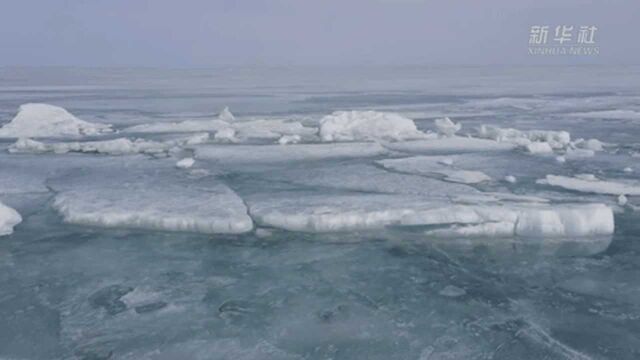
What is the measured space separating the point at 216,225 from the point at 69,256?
1.58 meters

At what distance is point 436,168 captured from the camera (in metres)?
10.4

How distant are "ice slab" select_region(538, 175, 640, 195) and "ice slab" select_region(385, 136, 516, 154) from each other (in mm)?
3196

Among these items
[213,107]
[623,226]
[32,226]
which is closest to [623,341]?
[623,226]

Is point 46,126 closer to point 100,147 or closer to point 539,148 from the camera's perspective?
point 100,147

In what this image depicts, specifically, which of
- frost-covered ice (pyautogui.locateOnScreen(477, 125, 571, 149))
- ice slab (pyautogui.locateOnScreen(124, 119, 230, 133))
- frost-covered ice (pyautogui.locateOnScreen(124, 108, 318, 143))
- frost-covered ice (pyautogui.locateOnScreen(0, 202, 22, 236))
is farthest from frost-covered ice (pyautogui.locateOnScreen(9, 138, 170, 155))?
frost-covered ice (pyautogui.locateOnScreen(477, 125, 571, 149))

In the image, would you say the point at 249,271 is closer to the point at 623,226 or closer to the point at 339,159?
the point at 623,226

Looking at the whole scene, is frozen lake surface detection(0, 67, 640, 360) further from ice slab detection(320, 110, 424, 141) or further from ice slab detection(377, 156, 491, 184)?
ice slab detection(320, 110, 424, 141)

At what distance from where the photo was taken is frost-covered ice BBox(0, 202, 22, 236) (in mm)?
7000

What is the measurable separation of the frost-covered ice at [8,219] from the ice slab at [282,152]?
4474 mm

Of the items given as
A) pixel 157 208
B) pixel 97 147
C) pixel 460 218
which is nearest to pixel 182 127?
pixel 97 147

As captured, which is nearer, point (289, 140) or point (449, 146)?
point (449, 146)

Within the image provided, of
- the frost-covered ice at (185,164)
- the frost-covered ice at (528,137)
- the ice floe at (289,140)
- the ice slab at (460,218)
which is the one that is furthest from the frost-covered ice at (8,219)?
the frost-covered ice at (528,137)

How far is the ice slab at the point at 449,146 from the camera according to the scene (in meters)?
12.6

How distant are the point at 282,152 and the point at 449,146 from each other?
3.39 m
